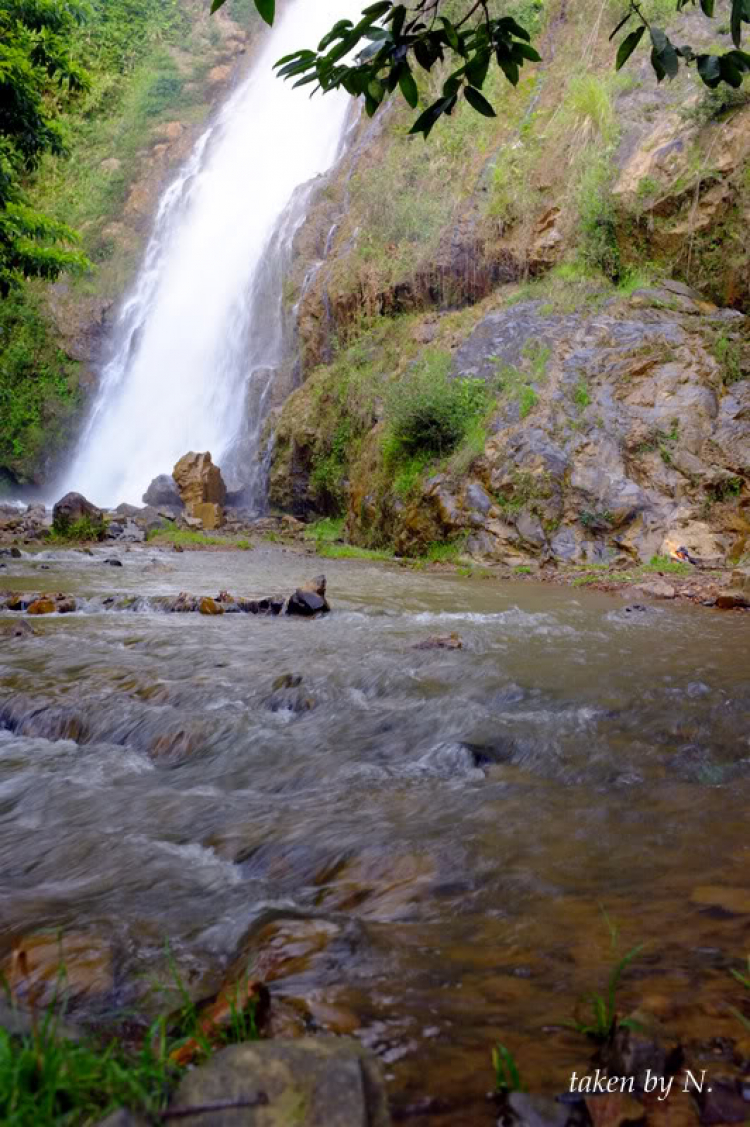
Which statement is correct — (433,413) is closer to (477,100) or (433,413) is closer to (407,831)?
(477,100)

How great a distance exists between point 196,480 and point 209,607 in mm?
10517

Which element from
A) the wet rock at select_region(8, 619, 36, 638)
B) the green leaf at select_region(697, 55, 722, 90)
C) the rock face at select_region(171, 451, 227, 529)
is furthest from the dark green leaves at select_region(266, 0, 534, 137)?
the rock face at select_region(171, 451, 227, 529)

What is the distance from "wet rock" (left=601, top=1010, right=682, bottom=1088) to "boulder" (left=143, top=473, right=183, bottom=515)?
55.7ft

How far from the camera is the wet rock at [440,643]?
16.6 feet

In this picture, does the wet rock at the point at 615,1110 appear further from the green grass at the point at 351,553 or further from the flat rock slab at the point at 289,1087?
the green grass at the point at 351,553

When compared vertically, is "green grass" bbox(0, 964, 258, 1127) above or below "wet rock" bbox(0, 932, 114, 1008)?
above

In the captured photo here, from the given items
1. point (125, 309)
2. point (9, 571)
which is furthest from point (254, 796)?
point (125, 309)

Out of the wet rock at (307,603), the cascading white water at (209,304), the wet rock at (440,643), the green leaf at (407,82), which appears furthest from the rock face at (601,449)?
the cascading white water at (209,304)

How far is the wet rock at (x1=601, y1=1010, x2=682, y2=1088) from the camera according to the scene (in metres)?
1.11

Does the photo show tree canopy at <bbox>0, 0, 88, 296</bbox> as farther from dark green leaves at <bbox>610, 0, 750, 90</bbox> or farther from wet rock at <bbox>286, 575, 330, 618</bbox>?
dark green leaves at <bbox>610, 0, 750, 90</bbox>

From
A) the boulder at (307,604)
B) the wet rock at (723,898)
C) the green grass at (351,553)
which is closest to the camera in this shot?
the wet rock at (723,898)

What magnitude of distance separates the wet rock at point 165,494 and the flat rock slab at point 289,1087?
55.8ft

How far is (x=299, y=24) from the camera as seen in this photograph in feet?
90.2

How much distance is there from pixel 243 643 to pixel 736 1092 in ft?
15.0
